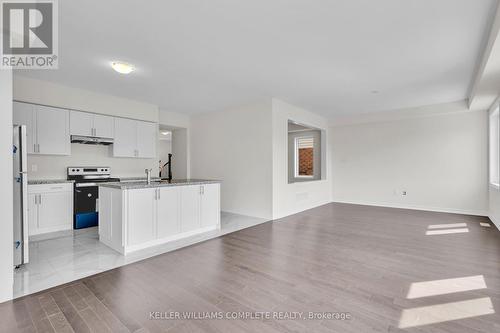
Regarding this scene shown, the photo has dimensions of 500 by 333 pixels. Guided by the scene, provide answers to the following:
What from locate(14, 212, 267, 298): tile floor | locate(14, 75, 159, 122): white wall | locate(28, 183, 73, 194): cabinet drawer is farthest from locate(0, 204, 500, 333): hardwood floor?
locate(14, 75, 159, 122): white wall

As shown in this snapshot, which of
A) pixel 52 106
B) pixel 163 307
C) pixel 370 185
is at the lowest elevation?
pixel 163 307

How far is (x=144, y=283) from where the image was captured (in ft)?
7.91

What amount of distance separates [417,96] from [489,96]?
1.12m

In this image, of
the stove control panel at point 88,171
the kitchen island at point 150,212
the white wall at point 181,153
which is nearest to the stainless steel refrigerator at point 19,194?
the kitchen island at point 150,212

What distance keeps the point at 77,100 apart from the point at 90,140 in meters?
0.78

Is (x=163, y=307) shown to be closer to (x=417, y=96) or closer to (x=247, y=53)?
(x=247, y=53)

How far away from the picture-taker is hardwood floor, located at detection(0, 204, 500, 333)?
71.2 inches

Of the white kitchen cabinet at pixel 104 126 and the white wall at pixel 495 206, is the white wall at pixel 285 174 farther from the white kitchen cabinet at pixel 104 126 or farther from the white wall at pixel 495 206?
the white wall at pixel 495 206

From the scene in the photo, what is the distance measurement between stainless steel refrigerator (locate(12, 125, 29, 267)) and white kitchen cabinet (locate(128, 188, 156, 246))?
1038 mm

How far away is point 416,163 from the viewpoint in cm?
638

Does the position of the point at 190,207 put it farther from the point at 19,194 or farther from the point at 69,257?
the point at 19,194

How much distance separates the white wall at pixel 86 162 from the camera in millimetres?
4422

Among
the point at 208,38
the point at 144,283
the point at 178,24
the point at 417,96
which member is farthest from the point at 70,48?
the point at 417,96

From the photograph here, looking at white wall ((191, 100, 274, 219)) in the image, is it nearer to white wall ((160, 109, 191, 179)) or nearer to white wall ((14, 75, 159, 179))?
white wall ((160, 109, 191, 179))
